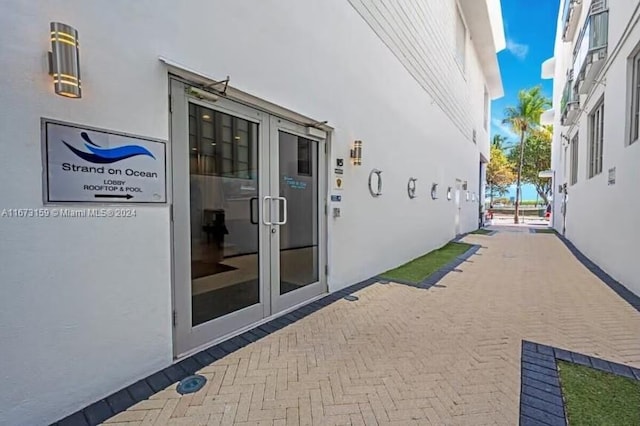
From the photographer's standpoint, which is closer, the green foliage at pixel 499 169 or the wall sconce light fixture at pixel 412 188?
the wall sconce light fixture at pixel 412 188

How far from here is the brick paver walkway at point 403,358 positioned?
223cm

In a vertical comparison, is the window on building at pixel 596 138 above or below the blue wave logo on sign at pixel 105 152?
above

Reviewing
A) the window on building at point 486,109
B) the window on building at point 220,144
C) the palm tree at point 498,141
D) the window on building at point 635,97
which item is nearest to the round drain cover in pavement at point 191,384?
the window on building at point 220,144

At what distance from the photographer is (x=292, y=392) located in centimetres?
246

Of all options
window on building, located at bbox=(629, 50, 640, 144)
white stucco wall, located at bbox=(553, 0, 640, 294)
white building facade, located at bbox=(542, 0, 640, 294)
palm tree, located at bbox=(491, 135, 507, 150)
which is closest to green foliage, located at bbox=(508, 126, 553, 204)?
palm tree, located at bbox=(491, 135, 507, 150)

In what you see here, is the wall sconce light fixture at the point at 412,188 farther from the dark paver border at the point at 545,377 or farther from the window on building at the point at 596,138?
the dark paver border at the point at 545,377

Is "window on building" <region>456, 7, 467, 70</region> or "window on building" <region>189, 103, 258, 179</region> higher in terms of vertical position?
"window on building" <region>456, 7, 467, 70</region>

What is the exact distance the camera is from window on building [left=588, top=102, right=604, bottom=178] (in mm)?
7508

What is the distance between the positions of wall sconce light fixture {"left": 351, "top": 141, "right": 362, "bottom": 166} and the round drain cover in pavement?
3714mm

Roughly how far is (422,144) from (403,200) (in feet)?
6.53

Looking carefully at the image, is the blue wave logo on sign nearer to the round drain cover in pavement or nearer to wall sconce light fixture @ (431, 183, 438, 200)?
the round drain cover in pavement

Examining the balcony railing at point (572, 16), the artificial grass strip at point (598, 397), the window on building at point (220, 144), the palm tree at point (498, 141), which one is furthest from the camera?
the palm tree at point (498, 141)

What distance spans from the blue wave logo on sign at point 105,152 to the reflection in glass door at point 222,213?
0.56 metres

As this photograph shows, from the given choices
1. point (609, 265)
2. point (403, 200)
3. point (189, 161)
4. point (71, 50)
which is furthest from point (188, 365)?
point (609, 265)
